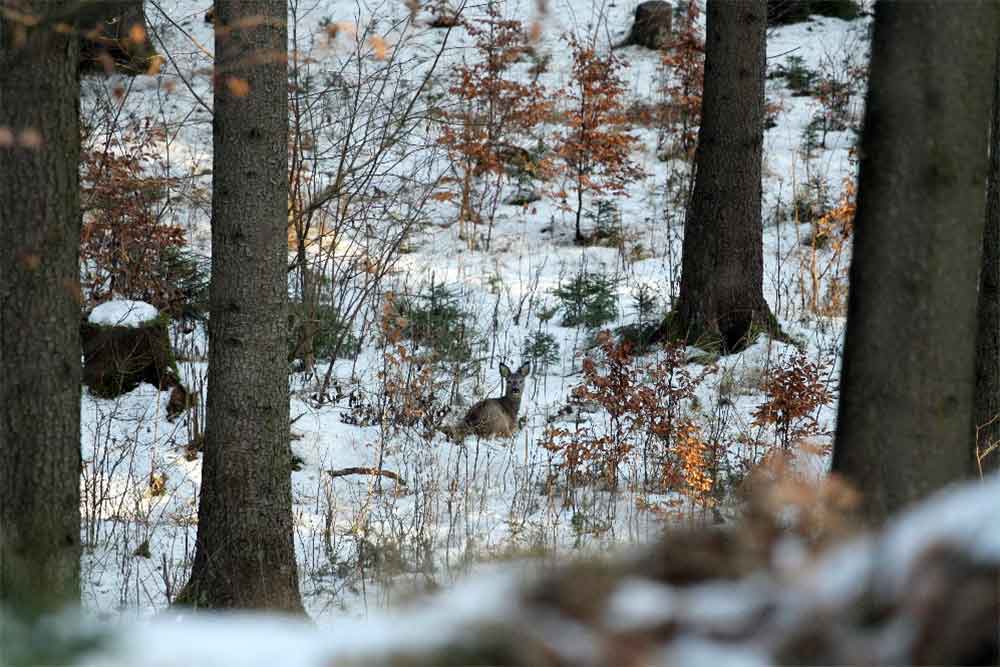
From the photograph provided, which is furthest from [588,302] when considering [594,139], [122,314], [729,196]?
[122,314]

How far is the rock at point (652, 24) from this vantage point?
20.1 meters

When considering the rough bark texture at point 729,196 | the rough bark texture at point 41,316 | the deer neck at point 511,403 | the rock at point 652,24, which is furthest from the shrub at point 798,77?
the rough bark texture at point 41,316

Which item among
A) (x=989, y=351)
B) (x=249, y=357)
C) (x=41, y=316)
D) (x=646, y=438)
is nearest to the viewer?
(x=41, y=316)

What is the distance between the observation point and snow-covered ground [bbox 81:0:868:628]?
5.68 metres

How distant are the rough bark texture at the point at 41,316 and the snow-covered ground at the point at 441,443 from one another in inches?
18.2

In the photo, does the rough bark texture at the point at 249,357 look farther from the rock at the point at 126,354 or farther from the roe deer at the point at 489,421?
the rock at the point at 126,354

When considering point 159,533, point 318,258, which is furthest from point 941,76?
point 318,258

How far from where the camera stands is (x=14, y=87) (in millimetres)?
4117

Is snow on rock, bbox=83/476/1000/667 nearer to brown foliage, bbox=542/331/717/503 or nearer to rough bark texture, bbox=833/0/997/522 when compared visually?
rough bark texture, bbox=833/0/997/522

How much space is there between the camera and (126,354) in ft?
29.2

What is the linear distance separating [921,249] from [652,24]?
1820cm

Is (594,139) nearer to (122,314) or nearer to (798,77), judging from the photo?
(798,77)

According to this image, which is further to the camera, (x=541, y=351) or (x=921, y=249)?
(x=541, y=351)

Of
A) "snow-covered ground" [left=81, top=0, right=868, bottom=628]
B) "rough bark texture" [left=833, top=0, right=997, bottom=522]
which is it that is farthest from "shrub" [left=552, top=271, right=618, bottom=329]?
"rough bark texture" [left=833, top=0, right=997, bottom=522]
